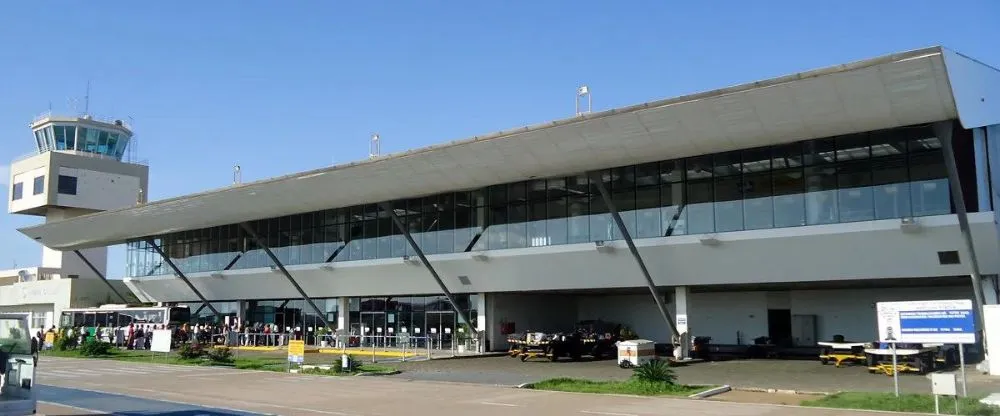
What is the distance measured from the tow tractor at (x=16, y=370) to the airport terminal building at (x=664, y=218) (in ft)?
57.8

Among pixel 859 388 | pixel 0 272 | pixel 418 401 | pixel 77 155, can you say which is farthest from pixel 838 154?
pixel 0 272

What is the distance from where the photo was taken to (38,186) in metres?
66.2

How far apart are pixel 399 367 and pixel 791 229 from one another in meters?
15.1

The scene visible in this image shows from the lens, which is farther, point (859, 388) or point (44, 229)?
point (44, 229)

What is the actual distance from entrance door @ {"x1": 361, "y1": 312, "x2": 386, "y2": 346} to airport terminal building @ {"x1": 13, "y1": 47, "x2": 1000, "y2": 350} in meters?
0.16

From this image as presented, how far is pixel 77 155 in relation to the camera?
218 feet

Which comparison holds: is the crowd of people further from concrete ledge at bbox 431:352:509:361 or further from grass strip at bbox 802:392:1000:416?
grass strip at bbox 802:392:1000:416

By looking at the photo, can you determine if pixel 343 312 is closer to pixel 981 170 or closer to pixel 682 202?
pixel 682 202

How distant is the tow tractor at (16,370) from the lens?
486 inches

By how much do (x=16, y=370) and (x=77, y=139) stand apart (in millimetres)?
61221

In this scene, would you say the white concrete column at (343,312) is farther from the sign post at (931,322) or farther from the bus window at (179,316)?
the sign post at (931,322)

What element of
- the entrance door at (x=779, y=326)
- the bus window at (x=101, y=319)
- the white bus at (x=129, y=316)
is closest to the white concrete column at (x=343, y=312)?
the white bus at (x=129, y=316)

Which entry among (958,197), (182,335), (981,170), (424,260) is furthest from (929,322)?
(182,335)

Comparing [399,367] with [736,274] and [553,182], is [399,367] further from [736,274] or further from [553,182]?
[736,274]
